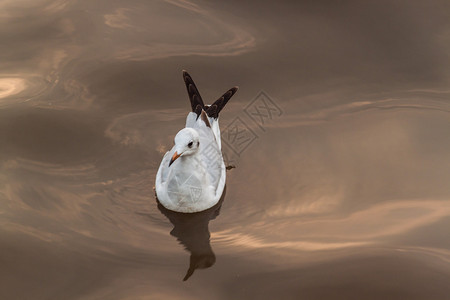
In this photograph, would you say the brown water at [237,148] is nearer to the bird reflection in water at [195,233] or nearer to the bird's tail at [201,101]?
the bird reflection in water at [195,233]

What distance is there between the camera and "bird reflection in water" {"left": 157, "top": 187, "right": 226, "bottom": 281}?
20.3 feet

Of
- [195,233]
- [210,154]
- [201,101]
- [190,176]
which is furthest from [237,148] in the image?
[195,233]

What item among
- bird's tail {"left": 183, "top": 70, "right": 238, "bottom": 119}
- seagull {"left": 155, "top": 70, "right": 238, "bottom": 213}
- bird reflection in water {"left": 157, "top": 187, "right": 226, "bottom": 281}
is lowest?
bird reflection in water {"left": 157, "top": 187, "right": 226, "bottom": 281}

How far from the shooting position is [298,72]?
900cm

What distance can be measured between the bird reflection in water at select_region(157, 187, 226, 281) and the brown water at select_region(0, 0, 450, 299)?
22 millimetres

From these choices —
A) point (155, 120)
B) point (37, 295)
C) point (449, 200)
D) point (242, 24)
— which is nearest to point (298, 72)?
point (242, 24)

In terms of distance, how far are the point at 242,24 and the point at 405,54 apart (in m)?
2.44

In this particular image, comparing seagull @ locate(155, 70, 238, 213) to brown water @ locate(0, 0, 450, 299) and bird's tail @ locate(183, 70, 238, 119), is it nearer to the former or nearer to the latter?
brown water @ locate(0, 0, 450, 299)

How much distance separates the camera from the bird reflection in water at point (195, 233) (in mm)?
6195

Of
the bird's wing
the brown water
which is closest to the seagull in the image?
the bird's wing

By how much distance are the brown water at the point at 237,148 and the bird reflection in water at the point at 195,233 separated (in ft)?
0.07

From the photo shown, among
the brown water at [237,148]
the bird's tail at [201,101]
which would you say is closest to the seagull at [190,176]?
the brown water at [237,148]

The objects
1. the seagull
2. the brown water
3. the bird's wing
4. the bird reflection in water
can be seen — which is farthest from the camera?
the bird's wing

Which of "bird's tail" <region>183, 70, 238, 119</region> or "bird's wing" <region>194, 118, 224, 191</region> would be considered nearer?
"bird's wing" <region>194, 118, 224, 191</region>
